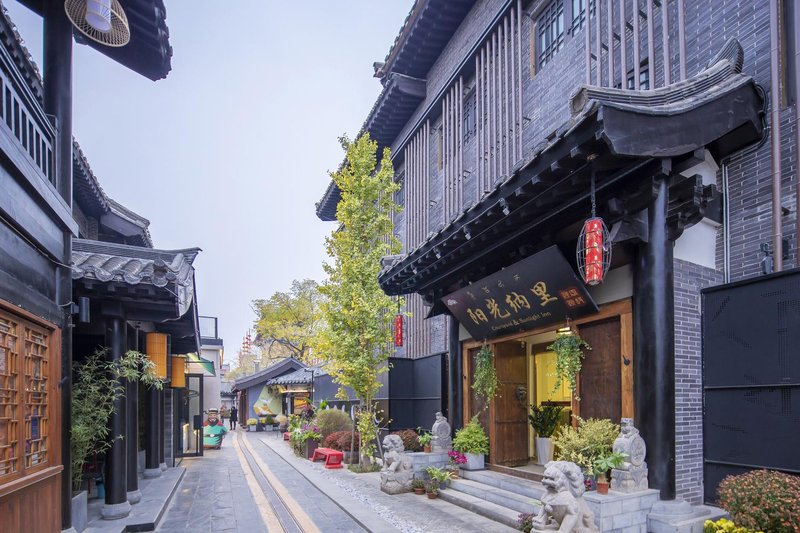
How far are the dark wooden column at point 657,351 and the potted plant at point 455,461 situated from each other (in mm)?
4080

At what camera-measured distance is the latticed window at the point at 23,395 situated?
4.48 m

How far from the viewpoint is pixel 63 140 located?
6.07 m

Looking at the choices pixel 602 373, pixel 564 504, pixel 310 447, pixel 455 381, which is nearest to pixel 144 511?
pixel 455 381

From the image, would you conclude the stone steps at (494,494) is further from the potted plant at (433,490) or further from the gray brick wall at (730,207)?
the gray brick wall at (730,207)

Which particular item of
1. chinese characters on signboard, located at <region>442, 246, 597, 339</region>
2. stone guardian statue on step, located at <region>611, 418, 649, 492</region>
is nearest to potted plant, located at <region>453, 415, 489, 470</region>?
chinese characters on signboard, located at <region>442, 246, 597, 339</region>

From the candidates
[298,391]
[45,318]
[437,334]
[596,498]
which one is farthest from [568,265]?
[298,391]

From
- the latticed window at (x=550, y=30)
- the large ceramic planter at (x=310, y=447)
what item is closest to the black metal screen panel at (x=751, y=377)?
the latticed window at (x=550, y=30)

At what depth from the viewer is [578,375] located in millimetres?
7609

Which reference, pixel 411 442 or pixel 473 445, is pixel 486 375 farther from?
pixel 411 442

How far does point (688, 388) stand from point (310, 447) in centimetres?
1223

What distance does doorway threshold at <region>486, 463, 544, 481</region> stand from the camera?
338 inches

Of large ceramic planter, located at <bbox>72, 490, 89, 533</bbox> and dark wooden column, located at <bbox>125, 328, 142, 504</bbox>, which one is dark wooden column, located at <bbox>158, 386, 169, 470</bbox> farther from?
large ceramic planter, located at <bbox>72, 490, 89, 533</bbox>

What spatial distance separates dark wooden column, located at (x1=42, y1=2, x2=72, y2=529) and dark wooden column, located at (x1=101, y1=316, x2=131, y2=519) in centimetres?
212

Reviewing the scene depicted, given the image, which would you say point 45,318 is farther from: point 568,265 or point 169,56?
point 568,265
